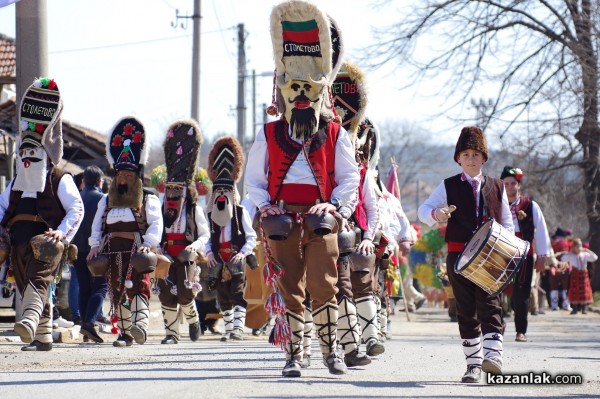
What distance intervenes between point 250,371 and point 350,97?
280 centimetres

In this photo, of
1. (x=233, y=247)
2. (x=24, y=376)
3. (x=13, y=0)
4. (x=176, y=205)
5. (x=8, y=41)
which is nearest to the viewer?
(x=24, y=376)

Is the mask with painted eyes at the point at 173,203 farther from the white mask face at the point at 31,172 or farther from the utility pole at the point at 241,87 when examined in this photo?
the utility pole at the point at 241,87

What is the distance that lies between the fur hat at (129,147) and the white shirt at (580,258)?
17531 mm

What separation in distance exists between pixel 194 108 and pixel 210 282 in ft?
32.5

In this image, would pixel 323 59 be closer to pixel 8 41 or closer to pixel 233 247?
pixel 233 247

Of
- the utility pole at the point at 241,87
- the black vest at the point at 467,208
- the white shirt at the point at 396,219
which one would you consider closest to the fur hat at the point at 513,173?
the white shirt at the point at 396,219

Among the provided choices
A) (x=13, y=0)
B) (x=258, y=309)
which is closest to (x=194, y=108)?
(x=258, y=309)

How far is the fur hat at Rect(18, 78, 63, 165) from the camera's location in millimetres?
11133

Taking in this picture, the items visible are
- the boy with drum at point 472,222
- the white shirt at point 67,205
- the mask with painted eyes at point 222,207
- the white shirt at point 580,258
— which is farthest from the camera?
the white shirt at point 580,258

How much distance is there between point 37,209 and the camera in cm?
1095

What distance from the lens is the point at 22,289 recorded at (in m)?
10.9

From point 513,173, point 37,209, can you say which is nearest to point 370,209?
point 37,209

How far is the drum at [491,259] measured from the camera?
8.59 meters

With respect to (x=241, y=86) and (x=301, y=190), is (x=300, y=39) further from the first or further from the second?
(x=241, y=86)
